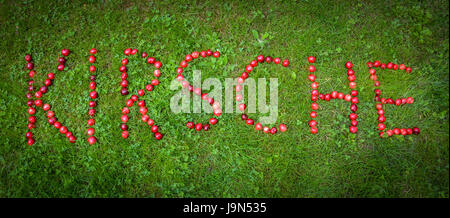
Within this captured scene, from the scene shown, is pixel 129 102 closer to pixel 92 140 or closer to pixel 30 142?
pixel 92 140

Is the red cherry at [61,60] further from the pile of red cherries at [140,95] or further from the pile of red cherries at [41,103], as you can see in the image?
the pile of red cherries at [140,95]

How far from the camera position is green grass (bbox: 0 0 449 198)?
12.5 ft

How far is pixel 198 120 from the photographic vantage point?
3.99m

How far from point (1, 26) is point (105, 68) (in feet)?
6.90

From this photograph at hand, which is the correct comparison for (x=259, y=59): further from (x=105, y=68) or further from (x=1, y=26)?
(x=1, y=26)

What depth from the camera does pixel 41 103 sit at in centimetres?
413

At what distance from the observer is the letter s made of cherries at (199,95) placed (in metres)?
3.90

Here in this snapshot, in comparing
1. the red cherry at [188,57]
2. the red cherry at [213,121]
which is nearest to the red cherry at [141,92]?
the red cherry at [188,57]

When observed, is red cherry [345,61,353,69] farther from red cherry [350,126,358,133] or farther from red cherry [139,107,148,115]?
red cherry [139,107,148,115]

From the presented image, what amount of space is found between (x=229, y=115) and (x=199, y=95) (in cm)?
57

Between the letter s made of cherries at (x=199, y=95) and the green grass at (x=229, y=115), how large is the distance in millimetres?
98

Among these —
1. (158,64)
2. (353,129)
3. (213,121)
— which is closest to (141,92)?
(158,64)

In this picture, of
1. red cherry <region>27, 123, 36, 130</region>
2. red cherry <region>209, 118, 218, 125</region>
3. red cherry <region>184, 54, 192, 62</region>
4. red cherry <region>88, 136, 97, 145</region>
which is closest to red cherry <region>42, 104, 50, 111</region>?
red cherry <region>27, 123, 36, 130</region>
